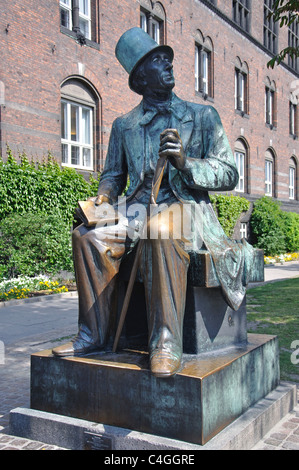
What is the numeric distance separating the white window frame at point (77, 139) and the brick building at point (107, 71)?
0.03 metres

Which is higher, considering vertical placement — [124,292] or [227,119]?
Answer: [227,119]

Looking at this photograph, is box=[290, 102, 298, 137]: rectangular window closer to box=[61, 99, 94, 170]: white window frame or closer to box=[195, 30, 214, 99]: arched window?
box=[195, 30, 214, 99]: arched window

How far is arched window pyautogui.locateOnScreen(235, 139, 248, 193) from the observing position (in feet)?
85.9

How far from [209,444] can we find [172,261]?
3.34 feet

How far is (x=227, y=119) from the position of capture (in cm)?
2452

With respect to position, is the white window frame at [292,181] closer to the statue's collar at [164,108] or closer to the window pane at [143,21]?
the window pane at [143,21]

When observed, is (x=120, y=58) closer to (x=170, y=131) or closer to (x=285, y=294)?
(x=170, y=131)

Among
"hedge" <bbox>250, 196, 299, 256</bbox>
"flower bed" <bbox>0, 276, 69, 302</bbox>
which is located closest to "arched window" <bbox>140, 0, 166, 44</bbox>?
"hedge" <bbox>250, 196, 299, 256</bbox>

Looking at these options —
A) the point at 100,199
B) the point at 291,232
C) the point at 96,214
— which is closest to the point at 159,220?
the point at 96,214

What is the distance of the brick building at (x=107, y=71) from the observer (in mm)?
13281

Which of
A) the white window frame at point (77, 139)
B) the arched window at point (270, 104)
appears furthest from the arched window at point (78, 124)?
the arched window at point (270, 104)

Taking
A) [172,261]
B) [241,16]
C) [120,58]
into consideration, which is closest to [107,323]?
[172,261]

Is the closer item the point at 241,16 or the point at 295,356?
the point at 295,356

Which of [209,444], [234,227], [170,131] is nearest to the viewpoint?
[209,444]
